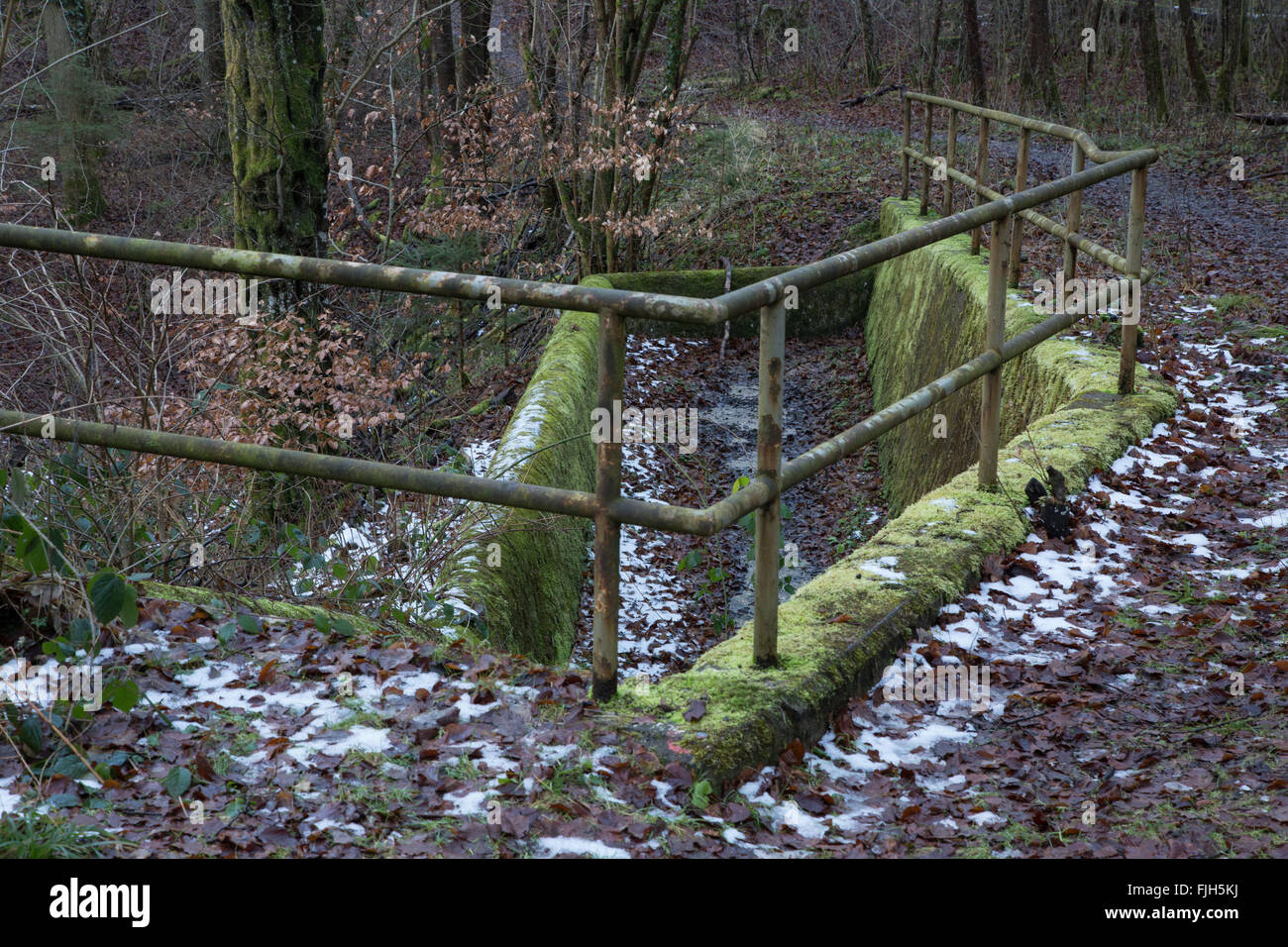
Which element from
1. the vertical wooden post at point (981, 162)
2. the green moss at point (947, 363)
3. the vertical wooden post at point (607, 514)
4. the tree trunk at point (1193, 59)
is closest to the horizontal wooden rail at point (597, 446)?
the vertical wooden post at point (607, 514)

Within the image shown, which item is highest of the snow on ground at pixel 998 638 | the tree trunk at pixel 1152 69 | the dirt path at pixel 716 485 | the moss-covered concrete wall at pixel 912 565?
the tree trunk at pixel 1152 69

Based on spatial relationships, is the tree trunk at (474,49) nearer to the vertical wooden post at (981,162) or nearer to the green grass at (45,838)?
the vertical wooden post at (981,162)

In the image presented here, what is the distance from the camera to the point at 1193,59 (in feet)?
62.8

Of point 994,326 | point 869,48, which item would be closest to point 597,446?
point 994,326

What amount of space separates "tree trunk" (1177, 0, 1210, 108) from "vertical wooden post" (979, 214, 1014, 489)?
16808 millimetres

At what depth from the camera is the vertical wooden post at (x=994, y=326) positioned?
4.83 metres

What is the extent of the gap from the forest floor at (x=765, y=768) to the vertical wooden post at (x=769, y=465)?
1.23ft

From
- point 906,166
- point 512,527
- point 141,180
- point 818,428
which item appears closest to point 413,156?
point 141,180

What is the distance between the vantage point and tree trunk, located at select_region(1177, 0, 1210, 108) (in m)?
18.8

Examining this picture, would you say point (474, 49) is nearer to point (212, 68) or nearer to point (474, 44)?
point (474, 44)

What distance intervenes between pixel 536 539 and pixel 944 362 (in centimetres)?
406

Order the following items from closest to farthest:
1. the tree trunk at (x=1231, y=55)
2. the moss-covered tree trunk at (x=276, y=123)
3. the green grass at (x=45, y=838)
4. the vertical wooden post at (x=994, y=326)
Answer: the green grass at (x=45, y=838) < the vertical wooden post at (x=994, y=326) < the moss-covered tree trunk at (x=276, y=123) < the tree trunk at (x=1231, y=55)

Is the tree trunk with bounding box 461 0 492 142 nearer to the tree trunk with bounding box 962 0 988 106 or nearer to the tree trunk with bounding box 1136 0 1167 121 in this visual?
the tree trunk with bounding box 962 0 988 106

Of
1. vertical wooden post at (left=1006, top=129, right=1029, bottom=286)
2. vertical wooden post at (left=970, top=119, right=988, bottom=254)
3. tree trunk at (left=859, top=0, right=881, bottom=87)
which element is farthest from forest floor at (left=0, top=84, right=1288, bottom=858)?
tree trunk at (left=859, top=0, right=881, bottom=87)
